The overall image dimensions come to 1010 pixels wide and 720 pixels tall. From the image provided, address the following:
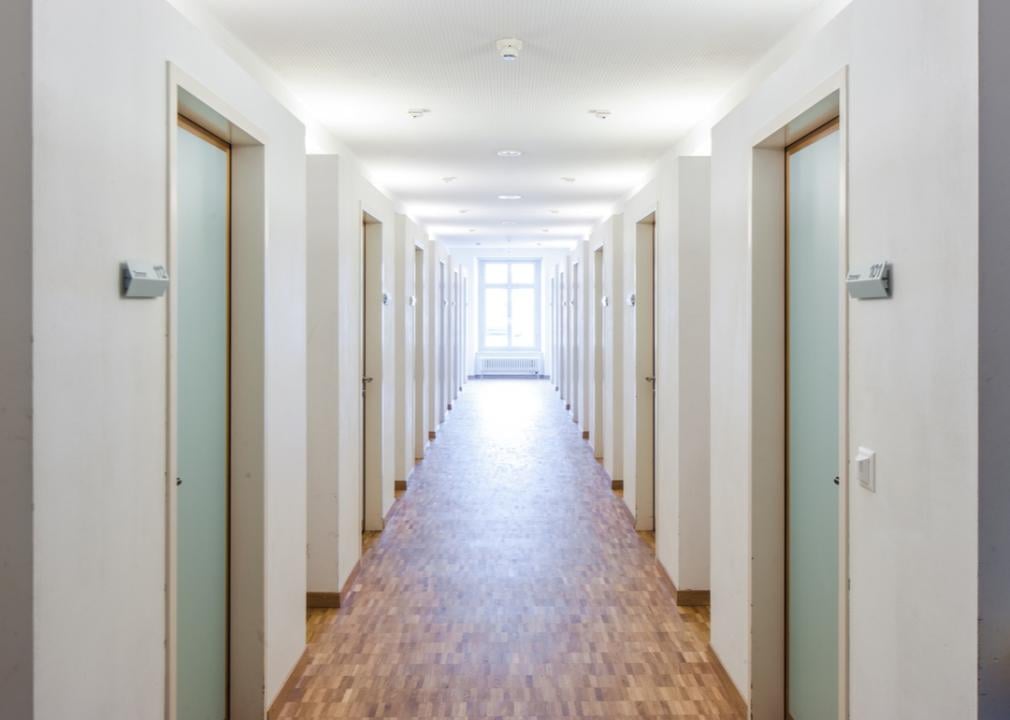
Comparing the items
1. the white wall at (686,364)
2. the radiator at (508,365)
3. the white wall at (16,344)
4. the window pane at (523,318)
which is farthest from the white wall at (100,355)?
the window pane at (523,318)

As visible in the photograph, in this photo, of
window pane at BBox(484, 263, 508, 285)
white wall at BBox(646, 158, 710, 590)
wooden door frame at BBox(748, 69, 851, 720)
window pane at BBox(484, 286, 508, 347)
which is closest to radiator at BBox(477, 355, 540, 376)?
window pane at BBox(484, 286, 508, 347)

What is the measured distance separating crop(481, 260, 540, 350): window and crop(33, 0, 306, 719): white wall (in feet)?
58.8

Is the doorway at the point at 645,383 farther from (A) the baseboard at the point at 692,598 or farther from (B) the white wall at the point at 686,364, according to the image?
(A) the baseboard at the point at 692,598

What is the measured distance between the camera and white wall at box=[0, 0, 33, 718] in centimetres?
164

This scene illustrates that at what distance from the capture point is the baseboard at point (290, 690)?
339cm

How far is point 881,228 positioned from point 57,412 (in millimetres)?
1957

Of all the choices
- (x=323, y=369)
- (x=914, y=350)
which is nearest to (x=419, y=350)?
(x=323, y=369)

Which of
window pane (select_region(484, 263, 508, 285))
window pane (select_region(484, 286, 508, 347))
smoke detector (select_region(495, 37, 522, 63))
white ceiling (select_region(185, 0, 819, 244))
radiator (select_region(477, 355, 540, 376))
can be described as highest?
window pane (select_region(484, 263, 508, 285))

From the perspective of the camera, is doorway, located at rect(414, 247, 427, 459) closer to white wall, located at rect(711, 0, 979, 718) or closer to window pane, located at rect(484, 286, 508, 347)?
white wall, located at rect(711, 0, 979, 718)

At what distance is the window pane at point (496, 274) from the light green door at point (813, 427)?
57.1 feet

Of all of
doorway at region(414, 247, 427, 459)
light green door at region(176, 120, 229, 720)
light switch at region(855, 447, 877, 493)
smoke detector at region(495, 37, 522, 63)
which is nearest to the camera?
light switch at region(855, 447, 877, 493)

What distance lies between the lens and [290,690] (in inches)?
143

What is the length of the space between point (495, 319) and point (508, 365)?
1.22m

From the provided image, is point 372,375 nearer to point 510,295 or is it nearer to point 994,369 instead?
point 994,369
